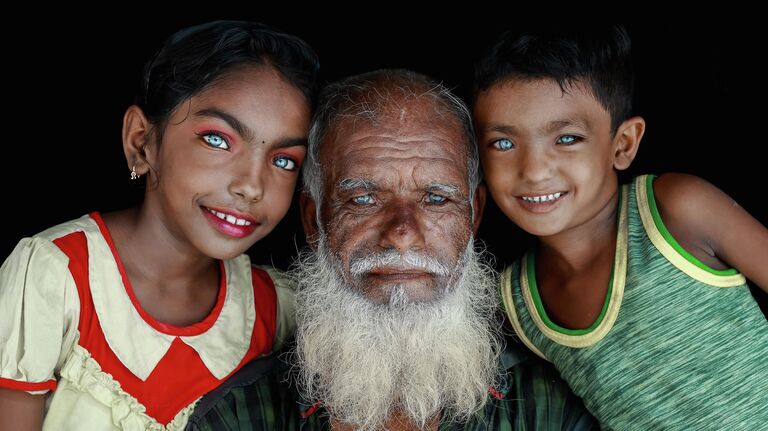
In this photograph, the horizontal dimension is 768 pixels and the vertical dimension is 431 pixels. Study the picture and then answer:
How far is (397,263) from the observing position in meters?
2.42

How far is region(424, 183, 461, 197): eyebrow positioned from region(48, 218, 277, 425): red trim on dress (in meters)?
0.86

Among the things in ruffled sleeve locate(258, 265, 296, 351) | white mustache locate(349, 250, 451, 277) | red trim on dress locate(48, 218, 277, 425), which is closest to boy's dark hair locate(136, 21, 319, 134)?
red trim on dress locate(48, 218, 277, 425)

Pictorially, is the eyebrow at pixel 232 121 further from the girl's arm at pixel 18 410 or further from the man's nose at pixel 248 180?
the girl's arm at pixel 18 410

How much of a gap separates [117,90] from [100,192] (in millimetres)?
503

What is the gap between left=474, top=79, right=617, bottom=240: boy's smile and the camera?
2.49 meters

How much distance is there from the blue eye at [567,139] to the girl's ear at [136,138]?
4.32ft

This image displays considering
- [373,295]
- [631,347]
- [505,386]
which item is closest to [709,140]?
[631,347]

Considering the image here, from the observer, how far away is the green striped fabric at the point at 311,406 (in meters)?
2.47

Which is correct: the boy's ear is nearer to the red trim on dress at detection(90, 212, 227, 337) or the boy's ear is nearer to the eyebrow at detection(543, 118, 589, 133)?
the eyebrow at detection(543, 118, 589, 133)

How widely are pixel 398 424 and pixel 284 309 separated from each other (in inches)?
26.2

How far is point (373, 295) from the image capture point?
98.1 inches

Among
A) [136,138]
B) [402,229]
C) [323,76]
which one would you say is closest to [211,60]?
[136,138]

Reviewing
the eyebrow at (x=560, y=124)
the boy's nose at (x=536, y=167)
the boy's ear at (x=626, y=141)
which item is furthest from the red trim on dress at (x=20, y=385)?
the boy's ear at (x=626, y=141)

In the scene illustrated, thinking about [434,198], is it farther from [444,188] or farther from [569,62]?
Answer: [569,62]
